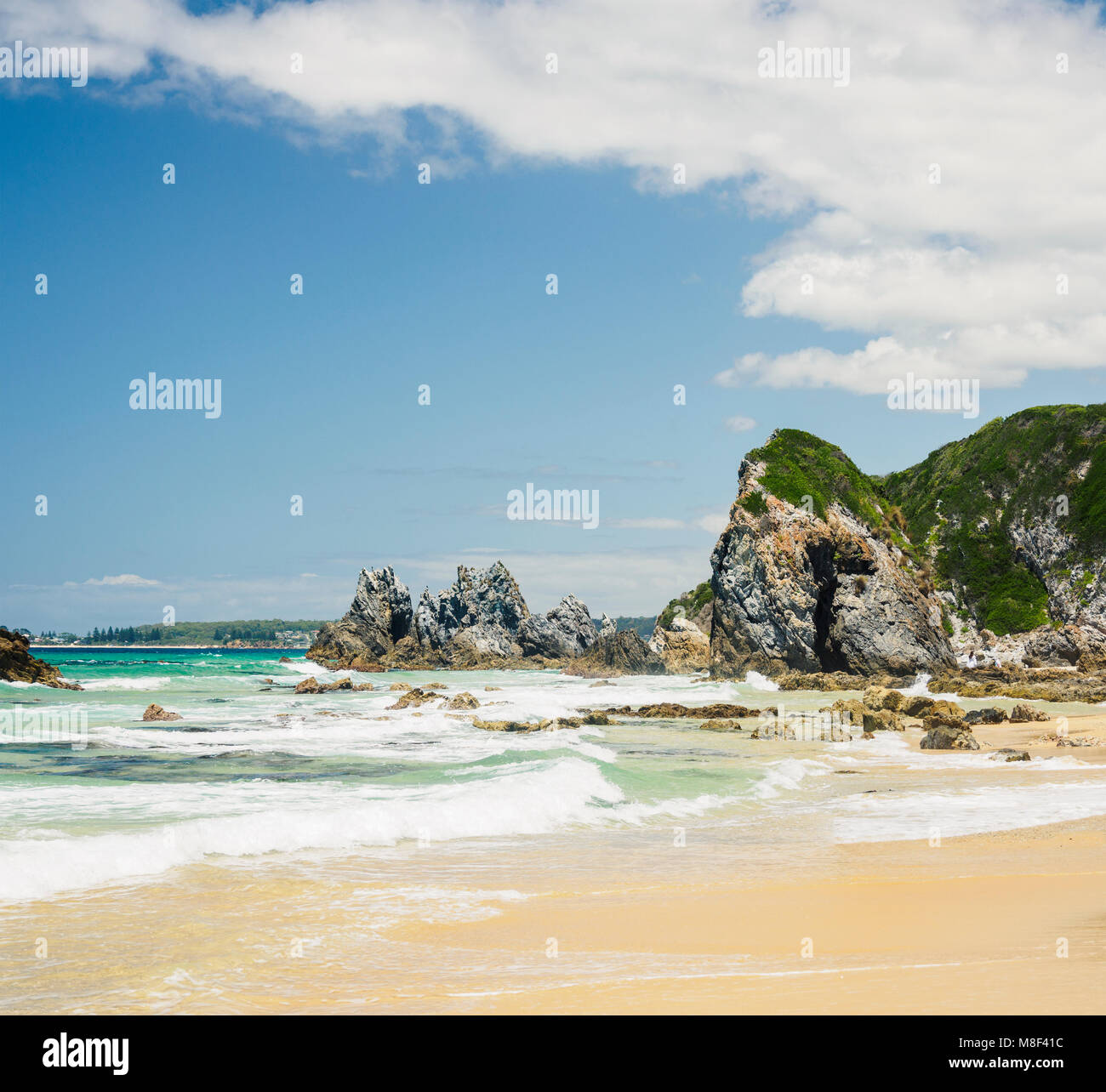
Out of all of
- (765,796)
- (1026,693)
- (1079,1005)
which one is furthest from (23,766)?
(1026,693)

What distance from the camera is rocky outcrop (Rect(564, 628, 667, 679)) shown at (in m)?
90.7

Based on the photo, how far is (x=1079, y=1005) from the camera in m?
A: 5.55

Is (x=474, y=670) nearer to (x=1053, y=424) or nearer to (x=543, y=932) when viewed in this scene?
(x=1053, y=424)

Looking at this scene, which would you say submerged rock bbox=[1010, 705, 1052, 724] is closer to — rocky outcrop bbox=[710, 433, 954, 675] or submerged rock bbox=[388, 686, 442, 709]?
submerged rock bbox=[388, 686, 442, 709]

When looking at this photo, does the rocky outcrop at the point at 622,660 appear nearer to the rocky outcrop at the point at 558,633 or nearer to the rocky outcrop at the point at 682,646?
the rocky outcrop at the point at 682,646

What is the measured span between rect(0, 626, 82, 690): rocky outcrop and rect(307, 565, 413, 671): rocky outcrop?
181 ft

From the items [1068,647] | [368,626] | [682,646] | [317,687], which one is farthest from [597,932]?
[368,626]

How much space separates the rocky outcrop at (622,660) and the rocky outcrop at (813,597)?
71.6 feet

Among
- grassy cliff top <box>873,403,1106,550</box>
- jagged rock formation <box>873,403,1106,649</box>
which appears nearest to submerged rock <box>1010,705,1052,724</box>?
jagged rock formation <box>873,403,1106,649</box>

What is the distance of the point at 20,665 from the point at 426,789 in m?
38.2

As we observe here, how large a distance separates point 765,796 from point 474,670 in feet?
306

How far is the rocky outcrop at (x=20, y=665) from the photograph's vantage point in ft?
147

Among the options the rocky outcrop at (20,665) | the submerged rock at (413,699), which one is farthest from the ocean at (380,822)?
the rocky outcrop at (20,665)

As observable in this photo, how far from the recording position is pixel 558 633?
121m
